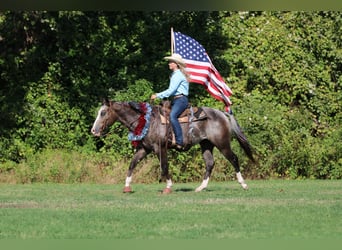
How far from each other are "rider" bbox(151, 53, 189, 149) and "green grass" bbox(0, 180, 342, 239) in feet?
4.09

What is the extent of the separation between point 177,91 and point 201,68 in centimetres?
299

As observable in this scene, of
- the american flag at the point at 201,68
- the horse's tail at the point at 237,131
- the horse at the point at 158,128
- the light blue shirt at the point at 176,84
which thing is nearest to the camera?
the light blue shirt at the point at 176,84

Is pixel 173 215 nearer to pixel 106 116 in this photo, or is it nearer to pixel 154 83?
Result: pixel 106 116

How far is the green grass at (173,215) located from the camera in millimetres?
8680

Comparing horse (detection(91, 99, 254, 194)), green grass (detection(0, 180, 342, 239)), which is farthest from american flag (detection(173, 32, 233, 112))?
green grass (detection(0, 180, 342, 239))

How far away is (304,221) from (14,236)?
3655 mm

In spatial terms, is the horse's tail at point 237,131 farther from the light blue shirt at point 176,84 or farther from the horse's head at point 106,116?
the horse's head at point 106,116

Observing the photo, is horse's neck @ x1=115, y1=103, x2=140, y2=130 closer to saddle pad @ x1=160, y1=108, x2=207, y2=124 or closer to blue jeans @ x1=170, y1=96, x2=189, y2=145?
saddle pad @ x1=160, y1=108, x2=207, y2=124

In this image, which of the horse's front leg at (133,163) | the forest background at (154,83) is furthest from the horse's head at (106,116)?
the forest background at (154,83)

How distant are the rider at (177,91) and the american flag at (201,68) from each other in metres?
2.35

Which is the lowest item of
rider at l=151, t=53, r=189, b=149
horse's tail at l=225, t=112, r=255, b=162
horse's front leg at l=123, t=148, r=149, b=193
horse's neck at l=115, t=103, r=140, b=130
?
horse's front leg at l=123, t=148, r=149, b=193

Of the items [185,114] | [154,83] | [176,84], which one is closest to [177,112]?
[185,114]

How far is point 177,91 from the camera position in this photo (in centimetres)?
1448

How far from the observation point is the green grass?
8.68 m
